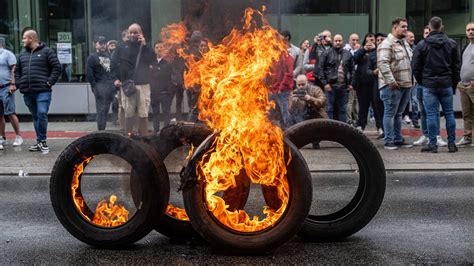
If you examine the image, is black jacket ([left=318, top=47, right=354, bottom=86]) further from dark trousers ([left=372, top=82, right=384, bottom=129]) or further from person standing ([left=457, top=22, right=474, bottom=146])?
person standing ([left=457, top=22, right=474, bottom=146])

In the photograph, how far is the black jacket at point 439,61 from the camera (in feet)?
30.3

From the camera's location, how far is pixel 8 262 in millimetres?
4492

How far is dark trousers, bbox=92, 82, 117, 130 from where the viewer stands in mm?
9992

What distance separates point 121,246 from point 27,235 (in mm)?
1008

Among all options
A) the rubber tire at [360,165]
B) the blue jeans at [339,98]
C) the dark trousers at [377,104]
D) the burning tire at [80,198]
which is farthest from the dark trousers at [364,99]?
the burning tire at [80,198]

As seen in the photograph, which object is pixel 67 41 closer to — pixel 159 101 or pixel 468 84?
pixel 159 101

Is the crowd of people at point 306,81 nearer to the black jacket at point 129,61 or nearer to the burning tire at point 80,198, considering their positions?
the black jacket at point 129,61

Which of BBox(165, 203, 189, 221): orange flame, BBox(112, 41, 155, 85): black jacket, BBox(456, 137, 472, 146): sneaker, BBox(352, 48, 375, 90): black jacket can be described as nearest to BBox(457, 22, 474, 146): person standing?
BBox(456, 137, 472, 146): sneaker

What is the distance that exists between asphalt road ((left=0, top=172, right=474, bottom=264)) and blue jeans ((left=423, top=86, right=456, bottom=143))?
8.21 ft

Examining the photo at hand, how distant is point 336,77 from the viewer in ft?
34.7

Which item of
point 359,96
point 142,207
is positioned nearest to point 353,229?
point 142,207

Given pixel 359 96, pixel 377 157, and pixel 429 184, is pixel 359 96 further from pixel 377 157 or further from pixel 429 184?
pixel 377 157

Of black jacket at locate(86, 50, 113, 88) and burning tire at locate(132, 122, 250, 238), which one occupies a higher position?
black jacket at locate(86, 50, 113, 88)

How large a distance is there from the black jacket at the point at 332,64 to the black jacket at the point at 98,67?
11.7 ft
